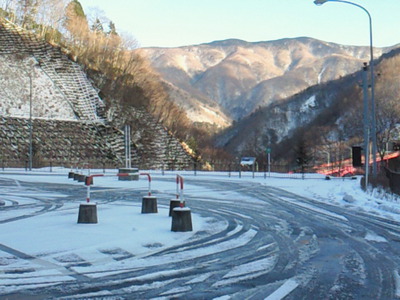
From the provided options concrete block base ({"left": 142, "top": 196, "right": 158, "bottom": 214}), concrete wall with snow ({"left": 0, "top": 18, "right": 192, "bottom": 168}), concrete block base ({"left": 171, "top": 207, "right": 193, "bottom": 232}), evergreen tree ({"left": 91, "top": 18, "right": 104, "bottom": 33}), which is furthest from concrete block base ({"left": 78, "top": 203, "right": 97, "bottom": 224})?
evergreen tree ({"left": 91, "top": 18, "right": 104, "bottom": 33})

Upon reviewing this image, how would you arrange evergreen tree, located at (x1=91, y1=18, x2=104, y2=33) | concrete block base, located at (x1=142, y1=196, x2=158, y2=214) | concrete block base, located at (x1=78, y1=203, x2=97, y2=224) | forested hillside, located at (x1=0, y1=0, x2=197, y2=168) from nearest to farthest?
concrete block base, located at (x1=78, y1=203, x2=97, y2=224), concrete block base, located at (x1=142, y1=196, x2=158, y2=214), forested hillside, located at (x1=0, y1=0, x2=197, y2=168), evergreen tree, located at (x1=91, y1=18, x2=104, y2=33)

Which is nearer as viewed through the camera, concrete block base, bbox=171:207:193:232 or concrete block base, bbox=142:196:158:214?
concrete block base, bbox=171:207:193:232

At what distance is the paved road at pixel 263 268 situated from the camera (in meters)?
6.23

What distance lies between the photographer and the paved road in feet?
20.5

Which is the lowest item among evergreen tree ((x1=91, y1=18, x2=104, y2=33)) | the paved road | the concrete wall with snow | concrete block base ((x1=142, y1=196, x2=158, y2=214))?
the paved road

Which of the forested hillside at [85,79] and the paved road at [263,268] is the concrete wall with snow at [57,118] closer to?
the forested hillside at [85,79]

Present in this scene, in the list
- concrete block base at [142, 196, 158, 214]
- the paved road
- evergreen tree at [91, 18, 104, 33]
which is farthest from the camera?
evergreen tree at [91, 18, 104, 33]

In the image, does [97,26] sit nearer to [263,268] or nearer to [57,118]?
[57,118]

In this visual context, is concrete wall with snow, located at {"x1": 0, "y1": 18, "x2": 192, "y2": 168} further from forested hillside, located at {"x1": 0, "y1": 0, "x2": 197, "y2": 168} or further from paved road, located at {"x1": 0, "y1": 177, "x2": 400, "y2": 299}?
paved road, located at {"x1": 0, "y1": 177, "x2": 400, "y2": 299}

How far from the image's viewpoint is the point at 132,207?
1662 cm

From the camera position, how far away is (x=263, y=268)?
764 centimetres

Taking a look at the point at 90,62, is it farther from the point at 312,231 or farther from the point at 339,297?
the point at 339,297

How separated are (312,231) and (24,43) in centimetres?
7927

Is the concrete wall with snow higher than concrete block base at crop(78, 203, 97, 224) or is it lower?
higher
